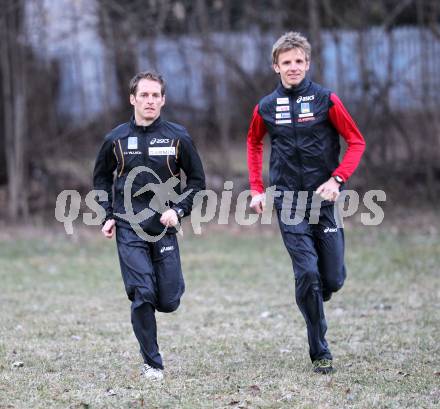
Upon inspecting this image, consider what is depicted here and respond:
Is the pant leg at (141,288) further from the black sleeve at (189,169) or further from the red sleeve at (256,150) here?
the red sleeve at (256,150)

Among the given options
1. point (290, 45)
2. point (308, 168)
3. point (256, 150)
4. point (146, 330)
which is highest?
point (290, 45)

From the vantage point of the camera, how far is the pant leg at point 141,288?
5.71 m

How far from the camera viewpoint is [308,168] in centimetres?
595

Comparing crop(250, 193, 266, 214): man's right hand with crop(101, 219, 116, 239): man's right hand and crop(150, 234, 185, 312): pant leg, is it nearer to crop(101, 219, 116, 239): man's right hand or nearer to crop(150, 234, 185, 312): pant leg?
crop(150, 234, 185, 312): pant leg

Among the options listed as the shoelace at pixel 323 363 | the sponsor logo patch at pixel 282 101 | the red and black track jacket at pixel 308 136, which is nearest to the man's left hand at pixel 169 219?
the red and black track jacket at pixel 308 136

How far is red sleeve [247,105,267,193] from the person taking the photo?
20.3ft

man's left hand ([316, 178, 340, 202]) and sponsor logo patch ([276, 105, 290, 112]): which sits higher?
sponsor logo patch ([276, 105, 290, 112])

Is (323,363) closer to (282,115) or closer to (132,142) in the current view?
(282,115)

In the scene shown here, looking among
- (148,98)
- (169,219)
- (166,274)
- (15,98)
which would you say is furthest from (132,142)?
(15,98)

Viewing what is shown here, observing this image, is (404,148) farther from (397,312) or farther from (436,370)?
(436,370)

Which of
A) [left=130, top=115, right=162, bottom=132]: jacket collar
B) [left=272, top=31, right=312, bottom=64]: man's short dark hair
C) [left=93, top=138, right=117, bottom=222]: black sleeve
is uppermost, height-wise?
[left=272, top=31, right=312, bottom=64]: man's short dark hair

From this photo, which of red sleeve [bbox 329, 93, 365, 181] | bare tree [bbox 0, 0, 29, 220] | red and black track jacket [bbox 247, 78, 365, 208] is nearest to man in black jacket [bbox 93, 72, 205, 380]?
red and black track jacket [bbox 247, 78, 365, 208]

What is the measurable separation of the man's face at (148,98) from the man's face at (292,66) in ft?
2.85

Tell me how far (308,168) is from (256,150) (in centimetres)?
52
